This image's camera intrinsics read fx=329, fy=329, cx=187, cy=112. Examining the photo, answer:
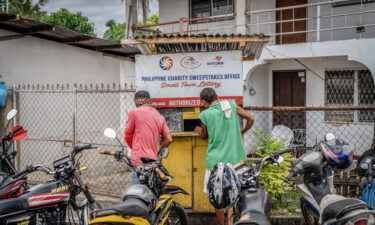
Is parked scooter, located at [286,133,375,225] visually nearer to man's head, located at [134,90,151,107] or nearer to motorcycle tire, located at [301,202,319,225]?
motorcycle tire, located at [301,202,319,225]

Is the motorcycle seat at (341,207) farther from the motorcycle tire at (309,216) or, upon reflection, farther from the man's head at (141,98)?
the man's head at (141,98)

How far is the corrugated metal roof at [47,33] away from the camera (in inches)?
283

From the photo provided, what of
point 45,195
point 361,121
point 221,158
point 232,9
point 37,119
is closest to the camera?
point 45,195

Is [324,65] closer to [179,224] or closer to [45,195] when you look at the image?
[179,224]

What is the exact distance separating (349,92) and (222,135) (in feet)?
24.1

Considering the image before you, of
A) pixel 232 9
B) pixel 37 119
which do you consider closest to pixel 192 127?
pixel 37 119

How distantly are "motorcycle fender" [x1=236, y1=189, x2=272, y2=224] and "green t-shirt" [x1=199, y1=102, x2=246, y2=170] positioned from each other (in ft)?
3.62

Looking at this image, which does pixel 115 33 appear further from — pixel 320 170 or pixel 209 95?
pixel 320 170

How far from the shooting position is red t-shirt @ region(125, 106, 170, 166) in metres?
4.09

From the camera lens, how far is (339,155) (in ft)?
9.99

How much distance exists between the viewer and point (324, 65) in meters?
10.0

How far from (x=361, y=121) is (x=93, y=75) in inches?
326

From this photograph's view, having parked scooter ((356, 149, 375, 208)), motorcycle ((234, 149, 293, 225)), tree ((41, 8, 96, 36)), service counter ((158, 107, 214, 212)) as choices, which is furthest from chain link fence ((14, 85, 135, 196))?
tree ((41, 8, 96, 36))

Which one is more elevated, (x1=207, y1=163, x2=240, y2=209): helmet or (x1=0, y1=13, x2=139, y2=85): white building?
(x1=0, y1=13, x2=139, y2=85): white building
